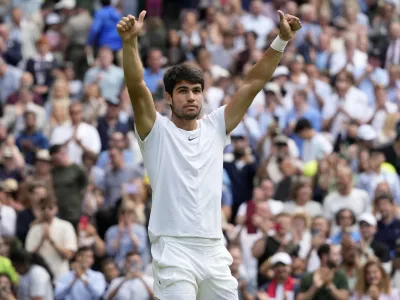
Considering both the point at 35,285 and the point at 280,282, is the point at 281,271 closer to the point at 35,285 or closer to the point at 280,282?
the point at 280,282

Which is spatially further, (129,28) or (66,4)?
(66,4)

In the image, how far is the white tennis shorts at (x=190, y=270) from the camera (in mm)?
8461

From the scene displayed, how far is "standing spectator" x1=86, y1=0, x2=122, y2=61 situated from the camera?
21.1 meters

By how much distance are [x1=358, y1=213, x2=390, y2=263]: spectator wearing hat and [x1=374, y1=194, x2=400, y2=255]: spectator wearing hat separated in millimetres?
369

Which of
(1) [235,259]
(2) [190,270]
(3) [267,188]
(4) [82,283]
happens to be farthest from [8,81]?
(2) [190,270]

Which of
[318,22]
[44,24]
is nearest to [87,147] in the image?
[44,24]

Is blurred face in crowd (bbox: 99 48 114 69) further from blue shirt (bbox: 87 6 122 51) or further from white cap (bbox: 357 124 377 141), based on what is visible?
white cap (bbox: 357 124 377 141)

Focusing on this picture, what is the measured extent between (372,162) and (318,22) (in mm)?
5799

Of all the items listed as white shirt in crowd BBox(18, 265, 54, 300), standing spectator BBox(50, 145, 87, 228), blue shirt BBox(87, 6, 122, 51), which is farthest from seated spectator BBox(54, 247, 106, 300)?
blue shirt BBox(87, 6, 122, 51)

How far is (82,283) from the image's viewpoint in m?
14.2

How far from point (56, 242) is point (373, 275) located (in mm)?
3695

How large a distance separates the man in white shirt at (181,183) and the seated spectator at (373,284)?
583cm

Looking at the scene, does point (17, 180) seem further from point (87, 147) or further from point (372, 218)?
point (372, 218)

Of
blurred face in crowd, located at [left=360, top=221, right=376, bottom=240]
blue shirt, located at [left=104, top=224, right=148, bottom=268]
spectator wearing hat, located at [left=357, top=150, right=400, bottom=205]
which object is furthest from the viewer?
spectator wearing hat, located at [left=357, top=150, right=400, bottom=205]
